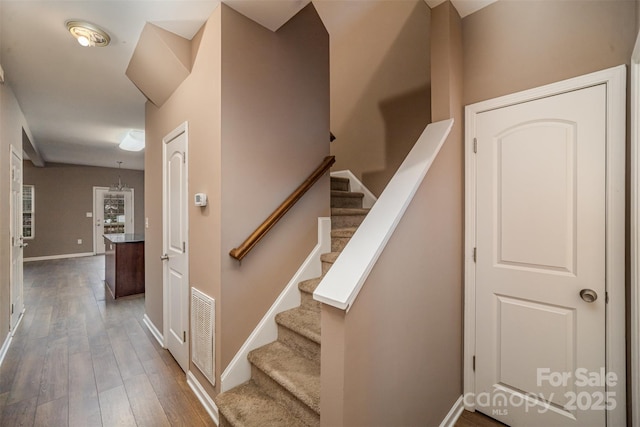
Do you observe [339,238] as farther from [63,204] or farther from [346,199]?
[63,204]

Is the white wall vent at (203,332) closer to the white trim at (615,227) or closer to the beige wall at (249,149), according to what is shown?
the beige wall at (249,149)

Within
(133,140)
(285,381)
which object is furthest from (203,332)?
(133,140)

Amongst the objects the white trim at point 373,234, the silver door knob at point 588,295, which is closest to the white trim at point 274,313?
the white trim at point 373,234

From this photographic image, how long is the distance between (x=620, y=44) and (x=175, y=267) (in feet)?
10.6

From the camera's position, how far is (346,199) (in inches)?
126

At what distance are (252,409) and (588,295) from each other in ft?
6.30

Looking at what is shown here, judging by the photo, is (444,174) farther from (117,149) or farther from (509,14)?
(117,149)

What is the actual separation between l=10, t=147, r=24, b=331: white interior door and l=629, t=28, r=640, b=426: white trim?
489 cm

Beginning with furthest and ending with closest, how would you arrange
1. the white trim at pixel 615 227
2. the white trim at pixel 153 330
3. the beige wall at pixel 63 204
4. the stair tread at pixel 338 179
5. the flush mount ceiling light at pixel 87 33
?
the beige wall at pixel 63 204, the stair tread at pixel 338 179, the white trim at pixel 153 330, the flush mount ceiling light at pixel 87 33, the white trim at pixel 615 227

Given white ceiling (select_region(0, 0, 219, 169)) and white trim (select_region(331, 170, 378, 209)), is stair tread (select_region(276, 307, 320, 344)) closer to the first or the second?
white trim (select_region(331, 170, 378, 209))

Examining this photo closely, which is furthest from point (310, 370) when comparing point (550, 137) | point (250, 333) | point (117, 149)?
point (117, 149)

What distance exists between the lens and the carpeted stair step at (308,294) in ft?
6.95

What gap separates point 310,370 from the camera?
170 cm

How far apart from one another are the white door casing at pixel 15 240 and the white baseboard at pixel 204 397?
7.69 feet
